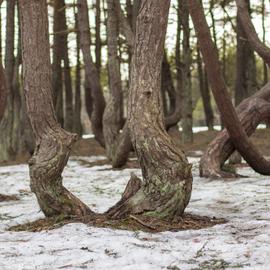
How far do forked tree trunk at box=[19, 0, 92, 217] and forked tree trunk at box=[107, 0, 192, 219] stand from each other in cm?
68

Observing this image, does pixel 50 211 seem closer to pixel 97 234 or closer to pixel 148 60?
pixel 97 234

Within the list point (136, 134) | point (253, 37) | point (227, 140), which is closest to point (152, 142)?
point (136, 134)

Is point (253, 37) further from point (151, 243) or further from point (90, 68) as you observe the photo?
point (151, 243)

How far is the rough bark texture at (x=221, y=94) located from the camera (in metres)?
7.38

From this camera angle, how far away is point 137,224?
565 centimetres

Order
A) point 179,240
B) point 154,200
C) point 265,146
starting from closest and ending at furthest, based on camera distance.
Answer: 1. point 179,240
2. point 154,200
3. point 265,146

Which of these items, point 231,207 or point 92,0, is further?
point 92,0

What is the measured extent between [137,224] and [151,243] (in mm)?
705

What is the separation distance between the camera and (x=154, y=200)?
5930 millimetres

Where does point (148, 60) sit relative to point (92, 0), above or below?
below

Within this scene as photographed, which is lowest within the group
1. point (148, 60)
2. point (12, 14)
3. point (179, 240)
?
point (179, 240)

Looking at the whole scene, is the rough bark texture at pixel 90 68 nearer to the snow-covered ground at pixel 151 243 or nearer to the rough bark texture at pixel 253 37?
the rough bark texture at pixel 253 37

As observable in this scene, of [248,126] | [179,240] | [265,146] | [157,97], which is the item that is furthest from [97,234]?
[265,146]

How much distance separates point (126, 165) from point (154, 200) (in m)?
6.32
